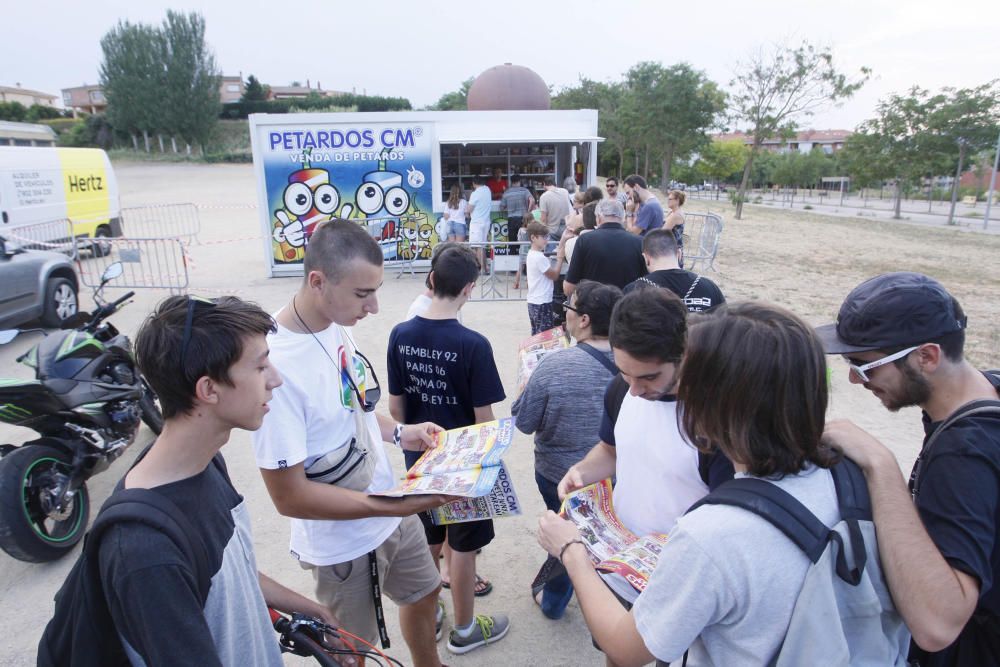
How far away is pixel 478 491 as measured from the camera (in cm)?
196

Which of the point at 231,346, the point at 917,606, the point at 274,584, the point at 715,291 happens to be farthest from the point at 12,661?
the point at 715,291

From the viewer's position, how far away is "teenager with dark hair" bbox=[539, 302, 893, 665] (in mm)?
1166

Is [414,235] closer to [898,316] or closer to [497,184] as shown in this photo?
[497,184]

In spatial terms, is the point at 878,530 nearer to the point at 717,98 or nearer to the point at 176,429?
the point at 176,429

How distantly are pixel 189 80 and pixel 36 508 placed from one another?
6359 centimetres

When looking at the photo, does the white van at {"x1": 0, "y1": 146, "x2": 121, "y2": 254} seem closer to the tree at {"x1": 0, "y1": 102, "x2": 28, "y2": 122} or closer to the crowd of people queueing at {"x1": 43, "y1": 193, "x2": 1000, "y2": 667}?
the crowd of people queueing at {"x1": 43, "y1": 193, "x2": 1000, "y2": 667}

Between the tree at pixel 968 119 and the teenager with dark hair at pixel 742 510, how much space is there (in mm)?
33807

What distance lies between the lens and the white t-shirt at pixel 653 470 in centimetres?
198

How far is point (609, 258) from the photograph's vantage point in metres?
5.52

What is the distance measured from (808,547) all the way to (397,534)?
5.79ft

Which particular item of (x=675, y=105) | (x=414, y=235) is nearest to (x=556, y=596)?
(x=414, y=235)

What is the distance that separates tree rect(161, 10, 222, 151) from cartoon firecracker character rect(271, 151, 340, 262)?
50881mm

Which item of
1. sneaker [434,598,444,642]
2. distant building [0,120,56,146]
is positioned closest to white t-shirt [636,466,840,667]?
sneaker [434,598,444,642]

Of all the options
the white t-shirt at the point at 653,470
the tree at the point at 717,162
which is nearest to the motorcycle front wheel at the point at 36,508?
the white t-shirt at the point at 653,470
